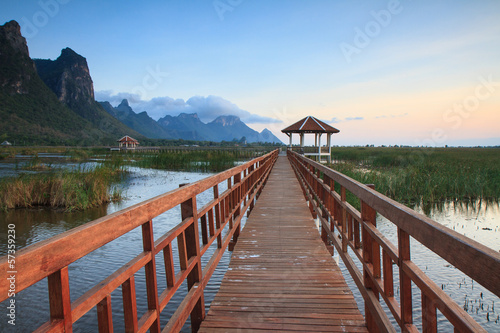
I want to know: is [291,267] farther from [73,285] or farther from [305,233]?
[73,285]

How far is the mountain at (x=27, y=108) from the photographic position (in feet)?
214

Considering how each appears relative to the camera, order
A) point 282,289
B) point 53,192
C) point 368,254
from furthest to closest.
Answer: point 53,192
point 282,289
point 368,254

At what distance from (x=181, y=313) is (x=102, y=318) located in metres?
0.76

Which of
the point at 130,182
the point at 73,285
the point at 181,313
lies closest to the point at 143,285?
the point at 73,285

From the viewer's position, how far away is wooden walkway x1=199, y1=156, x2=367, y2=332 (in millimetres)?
2332

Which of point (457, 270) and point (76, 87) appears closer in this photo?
point (457, 270)

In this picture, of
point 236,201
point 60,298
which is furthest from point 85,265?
point 60,298

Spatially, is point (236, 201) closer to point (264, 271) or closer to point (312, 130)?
point (264, 271)

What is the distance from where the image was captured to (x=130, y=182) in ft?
49.8

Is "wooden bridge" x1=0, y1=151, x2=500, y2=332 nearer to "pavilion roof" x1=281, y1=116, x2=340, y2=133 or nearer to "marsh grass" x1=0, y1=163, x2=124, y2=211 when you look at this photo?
"marsh grass" x1=0, y1=163, x2=124, y2=211

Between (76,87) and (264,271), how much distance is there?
5502 inches

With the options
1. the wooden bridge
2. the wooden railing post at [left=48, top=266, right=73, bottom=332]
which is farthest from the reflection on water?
the wooden railing post at [left=48, top=266, right=73, bottom=332]

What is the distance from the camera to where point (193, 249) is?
2373 mm

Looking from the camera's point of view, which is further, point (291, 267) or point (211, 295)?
point (211, 295)
